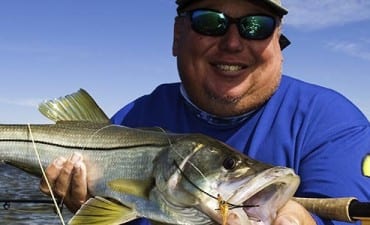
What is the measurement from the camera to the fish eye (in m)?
3.90

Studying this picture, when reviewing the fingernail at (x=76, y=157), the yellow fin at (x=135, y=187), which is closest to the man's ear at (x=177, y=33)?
the fingernail at (x=76, y=157)

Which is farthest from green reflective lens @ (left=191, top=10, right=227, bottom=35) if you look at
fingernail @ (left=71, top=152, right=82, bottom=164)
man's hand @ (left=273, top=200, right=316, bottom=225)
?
man's hand @ (left=273, top=200, right=316, bottom=225)

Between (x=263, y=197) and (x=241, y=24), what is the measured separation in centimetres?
182

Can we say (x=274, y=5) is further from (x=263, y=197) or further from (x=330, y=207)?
(x=263, y=197)

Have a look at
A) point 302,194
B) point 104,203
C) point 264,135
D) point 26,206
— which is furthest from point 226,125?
point 26,206

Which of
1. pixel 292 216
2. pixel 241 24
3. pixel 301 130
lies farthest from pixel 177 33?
pixel 292 216

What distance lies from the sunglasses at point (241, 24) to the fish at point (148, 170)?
97cm

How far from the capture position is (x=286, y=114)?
5051 millimetres

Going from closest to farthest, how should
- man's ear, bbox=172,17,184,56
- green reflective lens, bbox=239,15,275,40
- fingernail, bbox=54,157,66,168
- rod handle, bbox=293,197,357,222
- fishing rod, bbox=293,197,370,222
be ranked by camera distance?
fishing rod, bbox=293,197,370,222 < rod handle, bbox=293,197,357,222 < fingernail, bbox=54,157,66,168 < green reflective lens, bbox=239,15,275,40 < man's ear, bbox=172,17,184,56

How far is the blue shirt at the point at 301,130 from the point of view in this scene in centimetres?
446

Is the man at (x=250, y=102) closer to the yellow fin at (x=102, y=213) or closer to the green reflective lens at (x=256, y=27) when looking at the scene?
the green reflective lens at (x=256, y=27)

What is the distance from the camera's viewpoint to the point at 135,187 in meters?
4.30

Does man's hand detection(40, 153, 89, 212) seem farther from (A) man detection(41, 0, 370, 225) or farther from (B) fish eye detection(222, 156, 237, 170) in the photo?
(B) fish eye detection(222, 156, 237, 170)

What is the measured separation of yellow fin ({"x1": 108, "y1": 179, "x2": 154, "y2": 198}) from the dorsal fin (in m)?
0.89
